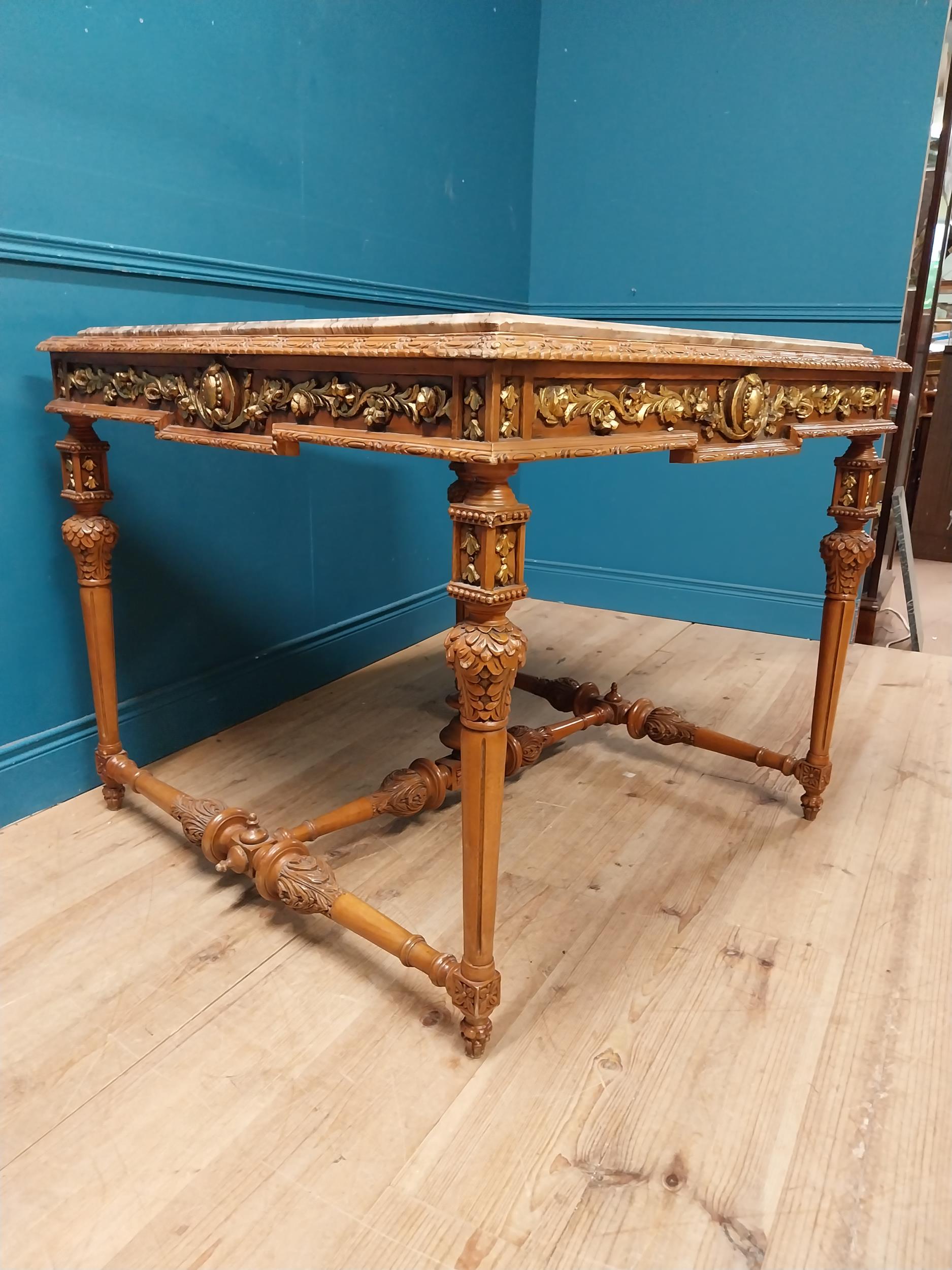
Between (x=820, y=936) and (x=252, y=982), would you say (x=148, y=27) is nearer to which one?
(x=252, y=982)

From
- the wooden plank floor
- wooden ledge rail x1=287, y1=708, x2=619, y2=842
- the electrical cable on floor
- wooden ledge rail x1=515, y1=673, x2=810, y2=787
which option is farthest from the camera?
the electrical cable on floor

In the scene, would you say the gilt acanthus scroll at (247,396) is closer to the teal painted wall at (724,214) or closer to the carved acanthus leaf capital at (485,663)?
the carved acanthus leaf capital at (485,663)

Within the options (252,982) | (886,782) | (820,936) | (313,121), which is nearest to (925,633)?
(886,782)

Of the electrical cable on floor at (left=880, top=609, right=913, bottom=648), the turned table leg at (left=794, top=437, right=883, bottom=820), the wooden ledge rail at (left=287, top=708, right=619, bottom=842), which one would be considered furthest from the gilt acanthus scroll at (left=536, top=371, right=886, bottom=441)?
the electrical cable on floor at (left=880, top=609, right=913, bottom=648)

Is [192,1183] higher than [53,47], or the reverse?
[53,47]

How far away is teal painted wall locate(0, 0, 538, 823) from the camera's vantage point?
180cm

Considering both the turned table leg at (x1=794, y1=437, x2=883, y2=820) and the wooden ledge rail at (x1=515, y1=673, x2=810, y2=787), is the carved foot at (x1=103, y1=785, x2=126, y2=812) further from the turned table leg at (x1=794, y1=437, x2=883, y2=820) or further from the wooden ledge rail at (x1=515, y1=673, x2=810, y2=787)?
the turned table leg at (x1=794, y1=437, x2=883, y2=820)

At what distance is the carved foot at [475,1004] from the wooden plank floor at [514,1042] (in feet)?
0.12

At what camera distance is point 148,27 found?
1.87 meters

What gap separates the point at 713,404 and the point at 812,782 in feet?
3.28

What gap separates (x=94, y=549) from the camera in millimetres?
1780

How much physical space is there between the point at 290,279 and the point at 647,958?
6.32 ft

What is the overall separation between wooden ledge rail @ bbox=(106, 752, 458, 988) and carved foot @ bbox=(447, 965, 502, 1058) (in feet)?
0.08

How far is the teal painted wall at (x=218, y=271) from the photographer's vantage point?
1.80 meters
